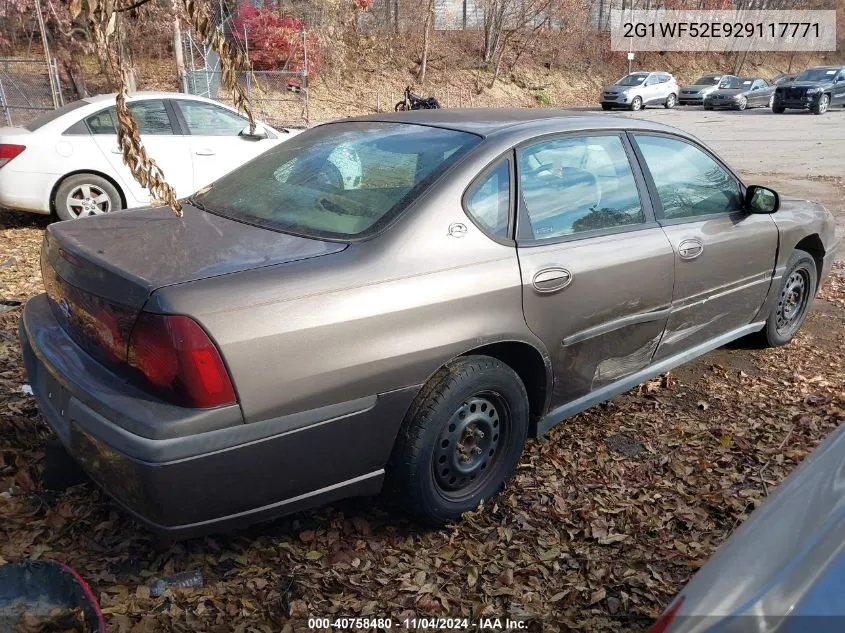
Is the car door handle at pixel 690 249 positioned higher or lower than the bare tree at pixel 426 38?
lower

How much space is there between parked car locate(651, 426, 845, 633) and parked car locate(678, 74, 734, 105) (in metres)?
34.5

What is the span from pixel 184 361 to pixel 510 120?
1.97 meters

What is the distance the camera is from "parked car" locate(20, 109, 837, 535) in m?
2.29

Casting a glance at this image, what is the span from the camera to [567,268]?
3113 mm

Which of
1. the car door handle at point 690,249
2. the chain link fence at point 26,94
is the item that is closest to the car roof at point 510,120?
the car door handle at point 690,249

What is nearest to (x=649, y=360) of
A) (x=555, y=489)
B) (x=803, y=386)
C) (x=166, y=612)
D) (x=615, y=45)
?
(x=555, y=489)

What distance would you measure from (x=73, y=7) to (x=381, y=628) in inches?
88.3

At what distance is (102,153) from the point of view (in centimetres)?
739

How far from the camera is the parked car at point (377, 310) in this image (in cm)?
229

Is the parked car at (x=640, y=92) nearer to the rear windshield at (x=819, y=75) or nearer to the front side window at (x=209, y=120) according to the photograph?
the rear windshield at (x=819, y=75)

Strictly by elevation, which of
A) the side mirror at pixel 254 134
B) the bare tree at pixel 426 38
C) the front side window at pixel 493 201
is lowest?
the side mirror at pixel 254 134

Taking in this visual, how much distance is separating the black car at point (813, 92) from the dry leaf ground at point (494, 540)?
28.2 m

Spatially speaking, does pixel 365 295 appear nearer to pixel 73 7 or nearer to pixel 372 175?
pixel 372 175

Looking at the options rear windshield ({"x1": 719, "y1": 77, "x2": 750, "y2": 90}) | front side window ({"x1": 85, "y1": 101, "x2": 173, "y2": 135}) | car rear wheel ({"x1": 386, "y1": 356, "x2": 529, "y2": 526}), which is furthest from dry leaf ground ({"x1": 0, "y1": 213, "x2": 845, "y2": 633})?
rear windshield ({"x1": 719, "y1": 77, "x2": 750, "y2": 90})
